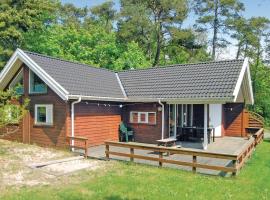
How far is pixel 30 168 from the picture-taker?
10.9 m

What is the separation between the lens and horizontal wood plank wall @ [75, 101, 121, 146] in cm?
1516

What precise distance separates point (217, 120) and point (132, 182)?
40.1ft

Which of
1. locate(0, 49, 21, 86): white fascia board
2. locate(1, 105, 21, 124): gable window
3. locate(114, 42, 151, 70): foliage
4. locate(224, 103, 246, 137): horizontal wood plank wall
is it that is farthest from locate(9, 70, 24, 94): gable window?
locate(114, 42, 151, 70): foliage

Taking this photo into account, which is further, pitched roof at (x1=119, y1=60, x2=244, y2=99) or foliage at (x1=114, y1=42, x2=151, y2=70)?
foliage at (x1=114, y1=42, x2=151, y2=70)

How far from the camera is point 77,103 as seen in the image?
15.0 meters

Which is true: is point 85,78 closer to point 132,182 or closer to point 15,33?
point 132,182

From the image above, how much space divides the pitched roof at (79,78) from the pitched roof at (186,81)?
1378 millimetres

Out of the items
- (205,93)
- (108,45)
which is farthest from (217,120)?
(108,45)

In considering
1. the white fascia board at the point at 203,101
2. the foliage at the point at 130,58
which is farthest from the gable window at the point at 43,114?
the foliage at the point at 130,58

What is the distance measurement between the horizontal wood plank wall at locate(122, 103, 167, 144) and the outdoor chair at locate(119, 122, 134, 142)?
0.88 ft

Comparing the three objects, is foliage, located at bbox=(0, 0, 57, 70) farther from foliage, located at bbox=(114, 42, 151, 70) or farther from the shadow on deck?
the shadow on deck

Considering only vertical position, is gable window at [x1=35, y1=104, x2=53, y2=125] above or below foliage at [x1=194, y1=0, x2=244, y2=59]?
below

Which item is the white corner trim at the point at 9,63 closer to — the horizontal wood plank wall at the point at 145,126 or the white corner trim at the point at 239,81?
the horizontal wood plank wall at the point at 145,126

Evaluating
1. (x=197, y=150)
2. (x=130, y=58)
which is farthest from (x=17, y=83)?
(x=130, y=58)
